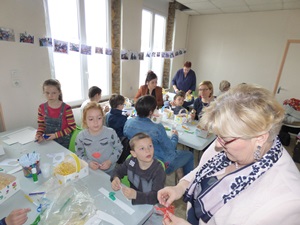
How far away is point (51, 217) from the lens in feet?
3.16

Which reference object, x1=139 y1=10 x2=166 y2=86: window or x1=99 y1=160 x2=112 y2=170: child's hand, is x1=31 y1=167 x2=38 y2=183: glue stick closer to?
x1=99 y1=160 x2=112 y2=170: child's hand

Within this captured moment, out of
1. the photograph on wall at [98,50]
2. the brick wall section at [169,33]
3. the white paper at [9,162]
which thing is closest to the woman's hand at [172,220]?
the white paper at [9,162]

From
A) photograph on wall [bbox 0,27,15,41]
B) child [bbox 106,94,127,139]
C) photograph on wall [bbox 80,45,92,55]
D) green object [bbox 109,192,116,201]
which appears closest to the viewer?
green object [bbox 109,192,116,201]

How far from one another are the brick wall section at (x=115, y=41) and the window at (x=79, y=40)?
0.35ft

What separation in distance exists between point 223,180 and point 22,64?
279cm

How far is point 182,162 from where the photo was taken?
6.86 feet

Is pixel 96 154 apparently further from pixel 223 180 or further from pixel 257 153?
pixel 257 153

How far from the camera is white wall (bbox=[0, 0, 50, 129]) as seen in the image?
223cm

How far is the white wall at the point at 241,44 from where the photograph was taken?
14.8 ft

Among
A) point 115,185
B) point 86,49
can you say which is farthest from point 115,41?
point 115,185

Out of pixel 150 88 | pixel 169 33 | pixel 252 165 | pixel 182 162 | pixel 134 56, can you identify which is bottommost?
pixel 182 162

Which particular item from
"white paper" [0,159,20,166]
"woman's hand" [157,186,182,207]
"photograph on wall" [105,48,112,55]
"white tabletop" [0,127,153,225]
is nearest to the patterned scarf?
"woman's hand" [157,186,182,207]

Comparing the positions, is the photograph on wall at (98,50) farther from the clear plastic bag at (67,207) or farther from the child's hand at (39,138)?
the clear plastic bag at (67,207)

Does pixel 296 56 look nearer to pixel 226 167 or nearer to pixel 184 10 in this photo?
pixel 184 10
